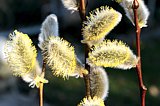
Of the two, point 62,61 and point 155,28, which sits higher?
point 155,28

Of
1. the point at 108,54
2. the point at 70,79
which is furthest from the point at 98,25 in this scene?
the point at 70,79

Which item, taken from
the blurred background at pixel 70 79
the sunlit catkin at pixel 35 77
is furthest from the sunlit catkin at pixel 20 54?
the blurred background at pixel 70 79

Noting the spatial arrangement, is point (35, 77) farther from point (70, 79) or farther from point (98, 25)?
point (70, 79)

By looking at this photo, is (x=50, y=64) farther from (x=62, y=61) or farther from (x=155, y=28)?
(x=155, y=28)

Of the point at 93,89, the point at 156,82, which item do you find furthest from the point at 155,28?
the point at 93,89

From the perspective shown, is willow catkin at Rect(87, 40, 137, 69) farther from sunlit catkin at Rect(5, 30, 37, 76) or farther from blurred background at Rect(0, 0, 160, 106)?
blurred background at Rect(0, 0, 160, 106)

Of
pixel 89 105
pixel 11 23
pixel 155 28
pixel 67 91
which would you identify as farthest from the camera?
pixel 155 28

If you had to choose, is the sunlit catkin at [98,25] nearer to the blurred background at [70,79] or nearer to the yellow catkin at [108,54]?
the yellow catkin at [108,54]
